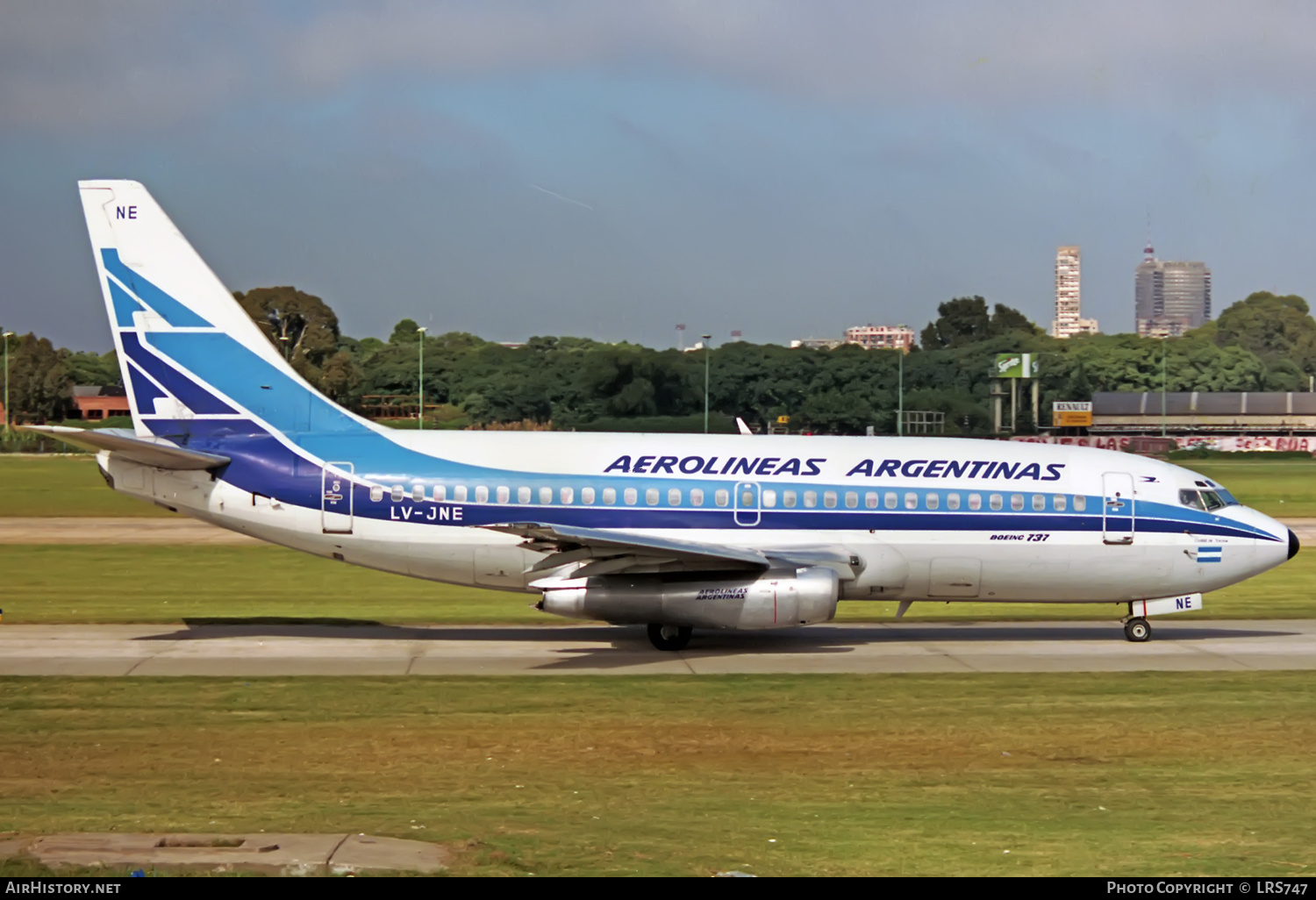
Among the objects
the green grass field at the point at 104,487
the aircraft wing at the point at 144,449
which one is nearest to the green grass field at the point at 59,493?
the green grass field at the point at 104,487

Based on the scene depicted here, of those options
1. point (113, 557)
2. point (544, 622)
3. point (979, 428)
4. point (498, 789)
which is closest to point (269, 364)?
point (544, 622)

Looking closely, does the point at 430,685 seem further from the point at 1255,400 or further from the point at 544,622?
the point at 1255,400

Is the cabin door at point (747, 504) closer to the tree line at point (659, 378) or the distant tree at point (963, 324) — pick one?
the tree line at point (659, 378)

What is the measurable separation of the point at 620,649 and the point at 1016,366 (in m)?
71.4

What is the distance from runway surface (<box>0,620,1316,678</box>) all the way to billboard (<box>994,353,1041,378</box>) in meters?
61.0

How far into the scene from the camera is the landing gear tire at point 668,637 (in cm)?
2497

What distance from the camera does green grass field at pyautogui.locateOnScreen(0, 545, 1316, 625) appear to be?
2945cm

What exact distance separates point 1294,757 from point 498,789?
9758mm

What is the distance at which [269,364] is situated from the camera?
26.1 m

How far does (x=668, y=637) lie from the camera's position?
82.0 ft

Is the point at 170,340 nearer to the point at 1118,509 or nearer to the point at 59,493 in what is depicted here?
the point at 1118,509

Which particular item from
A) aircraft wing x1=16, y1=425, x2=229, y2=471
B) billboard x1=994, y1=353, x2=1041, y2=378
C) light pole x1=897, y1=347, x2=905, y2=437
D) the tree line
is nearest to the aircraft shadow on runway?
aircraft wing x1=16, y1=425, x2=229, y2=471

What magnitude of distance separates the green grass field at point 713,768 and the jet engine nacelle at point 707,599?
1.64 m

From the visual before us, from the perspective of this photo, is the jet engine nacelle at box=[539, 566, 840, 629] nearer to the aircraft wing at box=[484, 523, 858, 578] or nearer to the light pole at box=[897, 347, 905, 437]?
the aircraft wing at box=[484, 523, 858, 578]
